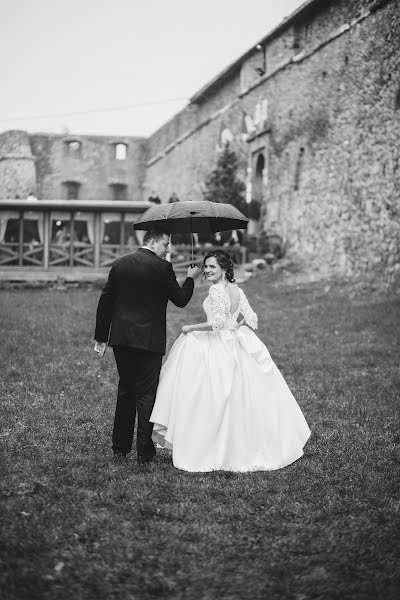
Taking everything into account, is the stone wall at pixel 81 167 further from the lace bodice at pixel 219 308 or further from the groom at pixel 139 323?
the groom at pixel 139 323

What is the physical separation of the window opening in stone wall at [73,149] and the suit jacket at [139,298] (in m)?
38.8

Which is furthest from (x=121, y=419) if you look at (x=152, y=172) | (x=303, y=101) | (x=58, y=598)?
(x=152, y=172)

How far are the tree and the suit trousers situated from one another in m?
17.0

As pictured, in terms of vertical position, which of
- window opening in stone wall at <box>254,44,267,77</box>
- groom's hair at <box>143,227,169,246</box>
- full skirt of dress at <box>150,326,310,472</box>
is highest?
window opening in stone wall at <box>254,44,267,77</box>

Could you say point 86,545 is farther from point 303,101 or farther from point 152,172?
point 152,172

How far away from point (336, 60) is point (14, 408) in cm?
1548

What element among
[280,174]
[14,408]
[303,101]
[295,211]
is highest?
[303,101]

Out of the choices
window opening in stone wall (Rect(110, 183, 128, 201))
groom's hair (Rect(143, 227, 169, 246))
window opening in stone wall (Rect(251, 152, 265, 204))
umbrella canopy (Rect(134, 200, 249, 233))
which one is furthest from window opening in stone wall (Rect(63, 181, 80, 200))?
groom's hair (Rect(143, 227, 169, 246))

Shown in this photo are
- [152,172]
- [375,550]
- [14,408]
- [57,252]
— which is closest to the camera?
[375,550]

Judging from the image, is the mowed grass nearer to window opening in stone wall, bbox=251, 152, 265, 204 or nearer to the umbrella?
the umbrella

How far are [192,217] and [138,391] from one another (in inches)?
59.8

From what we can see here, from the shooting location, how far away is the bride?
4.81m

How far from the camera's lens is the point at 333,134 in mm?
18203

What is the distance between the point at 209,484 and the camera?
448cm
